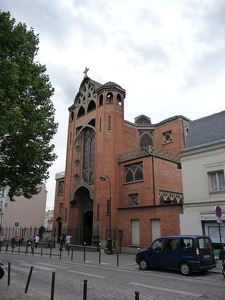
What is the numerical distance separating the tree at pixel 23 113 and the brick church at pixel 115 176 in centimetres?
935

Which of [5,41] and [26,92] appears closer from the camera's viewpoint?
[5,41]

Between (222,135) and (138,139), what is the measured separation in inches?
646

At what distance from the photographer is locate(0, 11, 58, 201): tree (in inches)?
436

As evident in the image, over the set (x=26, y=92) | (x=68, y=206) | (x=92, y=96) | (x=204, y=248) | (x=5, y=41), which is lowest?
(x=204, y=248)

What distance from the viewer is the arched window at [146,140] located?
3272 centimetres

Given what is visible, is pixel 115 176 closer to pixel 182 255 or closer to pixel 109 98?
pixel 109 98

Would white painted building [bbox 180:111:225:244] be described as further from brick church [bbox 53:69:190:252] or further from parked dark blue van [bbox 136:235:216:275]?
parked dark blue van [bbox 136:235:216:275]

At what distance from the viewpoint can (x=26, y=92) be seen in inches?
551

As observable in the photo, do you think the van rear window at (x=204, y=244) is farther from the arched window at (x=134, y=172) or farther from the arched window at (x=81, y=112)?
the arched window at (x=81, y=112)

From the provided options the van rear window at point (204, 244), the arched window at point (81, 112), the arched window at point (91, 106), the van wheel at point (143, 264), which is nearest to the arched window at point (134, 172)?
the arched window at point (91, 106)

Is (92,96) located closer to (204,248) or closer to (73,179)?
(73,179)

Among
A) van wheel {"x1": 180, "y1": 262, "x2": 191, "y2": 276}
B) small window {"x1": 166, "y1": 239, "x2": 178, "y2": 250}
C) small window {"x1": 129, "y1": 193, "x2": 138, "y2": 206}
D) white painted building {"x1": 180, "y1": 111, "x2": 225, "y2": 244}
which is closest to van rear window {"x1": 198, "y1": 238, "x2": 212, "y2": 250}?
van wheel {"x1": 180, "y1": 262, "x2": 191, "y2": 276}

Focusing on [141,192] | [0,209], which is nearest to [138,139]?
[141,192]

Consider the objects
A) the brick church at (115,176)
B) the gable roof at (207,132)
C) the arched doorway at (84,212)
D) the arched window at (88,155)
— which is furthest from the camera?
the arched window at (88,155)
